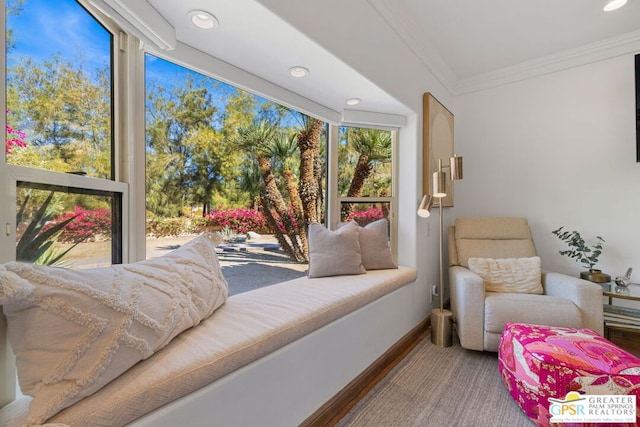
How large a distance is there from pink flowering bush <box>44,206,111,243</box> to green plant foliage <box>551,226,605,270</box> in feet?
10.9

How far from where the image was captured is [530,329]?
1.71 m

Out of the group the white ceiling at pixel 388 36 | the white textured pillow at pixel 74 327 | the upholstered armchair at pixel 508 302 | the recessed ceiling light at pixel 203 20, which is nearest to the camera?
the white textured pillow at pixel 74 327

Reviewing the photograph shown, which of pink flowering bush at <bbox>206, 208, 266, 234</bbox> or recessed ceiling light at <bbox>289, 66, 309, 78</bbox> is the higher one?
recessed ceiling light at <bbox>289, 66, 309, 78</bbox>

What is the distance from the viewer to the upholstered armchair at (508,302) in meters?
1.90

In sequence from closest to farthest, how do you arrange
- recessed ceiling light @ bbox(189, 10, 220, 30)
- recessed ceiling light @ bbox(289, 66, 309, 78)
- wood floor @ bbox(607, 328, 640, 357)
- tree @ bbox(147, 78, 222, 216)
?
recessed ceiling light @ bbox(189, 10, 220, 30), tree @ bbox(147, 78, 222, 216), recessed ceiling light @ bbox(289, 66, 309, 78), wood floor @ bbox(607, 328, 640, 357)

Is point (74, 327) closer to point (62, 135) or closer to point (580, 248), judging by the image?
point (62, 135)

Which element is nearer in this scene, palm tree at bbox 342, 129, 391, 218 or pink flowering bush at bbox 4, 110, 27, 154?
pink flowering bush at bbox 4, 110, 27, 154

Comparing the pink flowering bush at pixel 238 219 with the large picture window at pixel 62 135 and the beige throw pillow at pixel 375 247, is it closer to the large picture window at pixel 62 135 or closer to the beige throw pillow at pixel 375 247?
the large picture window at pixel 62 135

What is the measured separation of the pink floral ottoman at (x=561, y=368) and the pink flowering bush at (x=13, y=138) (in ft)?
7.79

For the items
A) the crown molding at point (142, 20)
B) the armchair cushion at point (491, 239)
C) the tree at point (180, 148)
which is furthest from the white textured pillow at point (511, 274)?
the crown molding at point (142, 20)

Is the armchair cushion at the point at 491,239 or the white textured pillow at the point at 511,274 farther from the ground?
the armchair cushion at the point at 491,239

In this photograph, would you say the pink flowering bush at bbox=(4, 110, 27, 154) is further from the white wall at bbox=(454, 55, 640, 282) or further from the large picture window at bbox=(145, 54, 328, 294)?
the white wall at bbox=(454, 55, 640, 282)

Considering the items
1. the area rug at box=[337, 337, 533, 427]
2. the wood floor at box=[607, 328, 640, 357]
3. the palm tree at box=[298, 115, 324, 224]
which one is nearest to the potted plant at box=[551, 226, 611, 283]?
the wood floor at box=[607, 328, 640, 357]

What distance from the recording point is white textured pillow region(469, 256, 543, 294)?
7.57 feet
